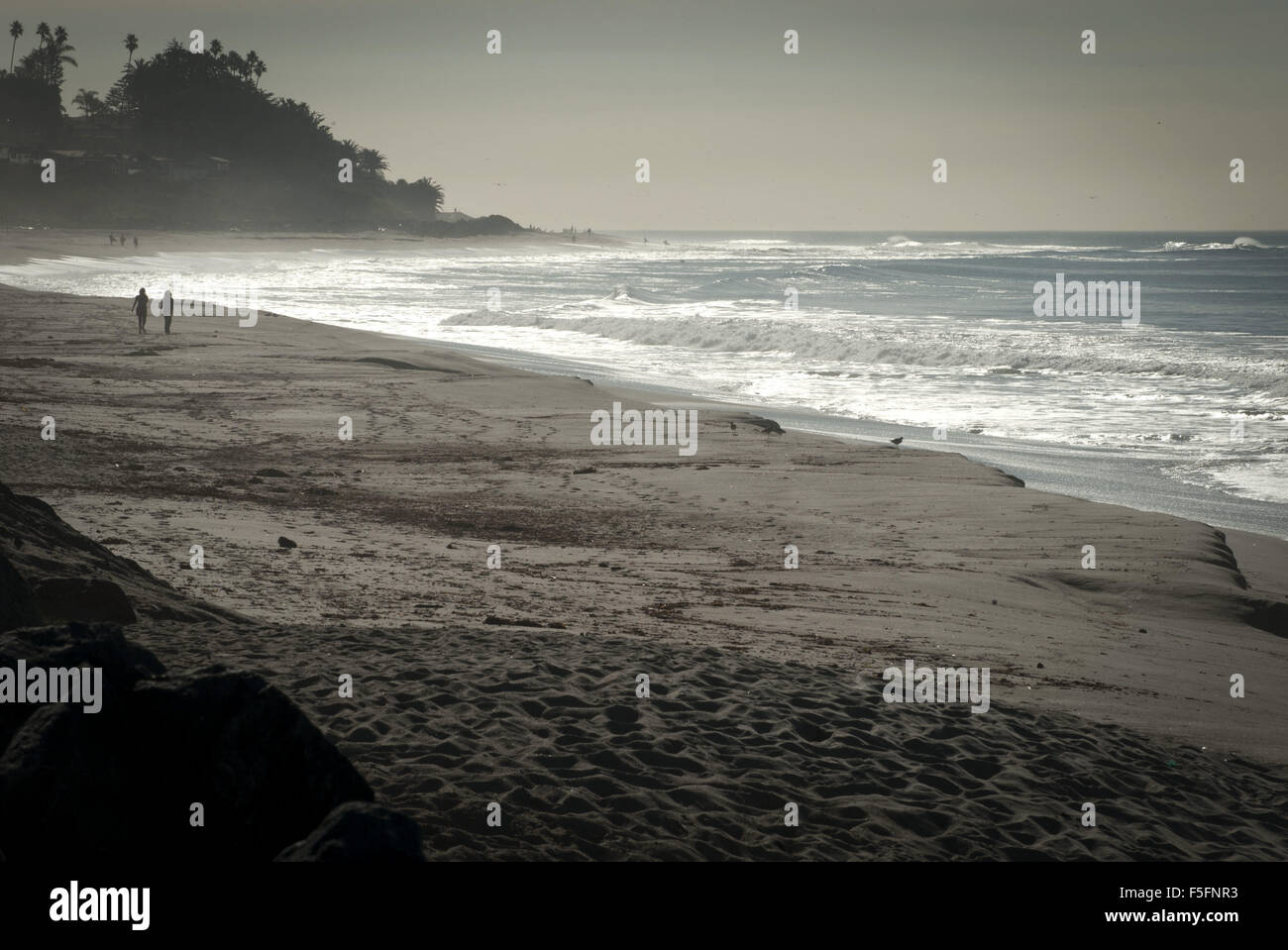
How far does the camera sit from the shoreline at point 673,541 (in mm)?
7129

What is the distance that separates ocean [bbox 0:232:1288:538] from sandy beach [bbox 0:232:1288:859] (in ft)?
11.5

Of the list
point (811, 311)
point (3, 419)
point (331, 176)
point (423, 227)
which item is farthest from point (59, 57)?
point (3, 419)

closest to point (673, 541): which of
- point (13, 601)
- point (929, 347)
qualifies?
point (13, 601)

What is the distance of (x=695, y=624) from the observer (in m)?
7.40

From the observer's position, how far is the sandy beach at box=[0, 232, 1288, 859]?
4625 millimetres

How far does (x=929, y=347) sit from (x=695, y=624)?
22.2m

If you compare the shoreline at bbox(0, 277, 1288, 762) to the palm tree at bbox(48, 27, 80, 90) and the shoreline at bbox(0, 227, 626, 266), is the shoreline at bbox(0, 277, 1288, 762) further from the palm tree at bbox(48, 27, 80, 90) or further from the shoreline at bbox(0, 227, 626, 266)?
the palm tree at bbox(48, 27, 80, 90)

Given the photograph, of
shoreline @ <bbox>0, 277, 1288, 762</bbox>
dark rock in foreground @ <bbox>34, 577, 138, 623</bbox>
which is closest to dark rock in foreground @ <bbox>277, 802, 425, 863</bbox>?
shoreline @ <bbox>0, 277, 1288, 762</bbox>

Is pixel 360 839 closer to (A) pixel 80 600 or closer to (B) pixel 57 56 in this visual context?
(A) pixel 80 600

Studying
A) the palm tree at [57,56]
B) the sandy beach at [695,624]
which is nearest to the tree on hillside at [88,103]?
the palm tree at [57,56]

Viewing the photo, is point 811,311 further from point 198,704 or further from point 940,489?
point 198,704

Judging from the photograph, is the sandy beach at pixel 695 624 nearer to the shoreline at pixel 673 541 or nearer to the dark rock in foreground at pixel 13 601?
the shoreline at pixel 673 541
